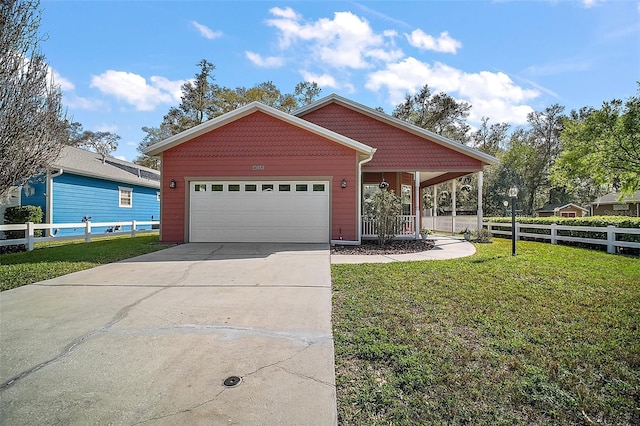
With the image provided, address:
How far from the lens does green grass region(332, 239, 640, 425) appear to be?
2258 millimetres

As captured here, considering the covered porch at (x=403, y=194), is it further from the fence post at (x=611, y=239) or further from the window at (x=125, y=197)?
the window at (x=125, y=197)

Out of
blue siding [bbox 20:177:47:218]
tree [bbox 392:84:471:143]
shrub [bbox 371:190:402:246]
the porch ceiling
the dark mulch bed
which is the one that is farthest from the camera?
tree [bbox 392:84:471:143]

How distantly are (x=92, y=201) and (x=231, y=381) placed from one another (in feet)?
54.3

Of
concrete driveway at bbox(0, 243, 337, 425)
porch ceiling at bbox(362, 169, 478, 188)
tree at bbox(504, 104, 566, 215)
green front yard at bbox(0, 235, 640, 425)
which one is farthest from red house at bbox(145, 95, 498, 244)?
tree at bbox(504, 104, 566, 215)

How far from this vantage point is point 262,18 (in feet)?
32.7

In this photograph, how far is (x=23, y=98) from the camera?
26.0 feet

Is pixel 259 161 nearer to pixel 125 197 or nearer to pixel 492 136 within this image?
pixel 125 197

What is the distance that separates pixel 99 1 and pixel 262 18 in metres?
4.44

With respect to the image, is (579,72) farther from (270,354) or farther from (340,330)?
(270,354)

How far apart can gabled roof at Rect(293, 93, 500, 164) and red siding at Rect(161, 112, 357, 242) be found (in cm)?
331

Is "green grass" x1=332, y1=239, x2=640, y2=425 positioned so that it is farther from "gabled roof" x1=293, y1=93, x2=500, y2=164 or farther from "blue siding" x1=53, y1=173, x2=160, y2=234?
"blue siding" x1=53, y1=173, x2=160, y2=234

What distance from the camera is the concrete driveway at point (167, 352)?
2.20 metres

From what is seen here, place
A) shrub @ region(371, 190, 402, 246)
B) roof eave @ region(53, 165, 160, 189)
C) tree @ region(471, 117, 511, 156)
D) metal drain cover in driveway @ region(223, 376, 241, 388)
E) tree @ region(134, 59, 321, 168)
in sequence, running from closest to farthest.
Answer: metal drain cover in driveway @ region(223, 376, 241, 388)
shrub @ region(371, 190, 402, 246)
roof eave @ region(53, 165, 160, 189)
tree @ region(134, 59, 321, 168)
tree @ region(471, 117, 511, 156)

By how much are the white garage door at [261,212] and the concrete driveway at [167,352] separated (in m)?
5.03
